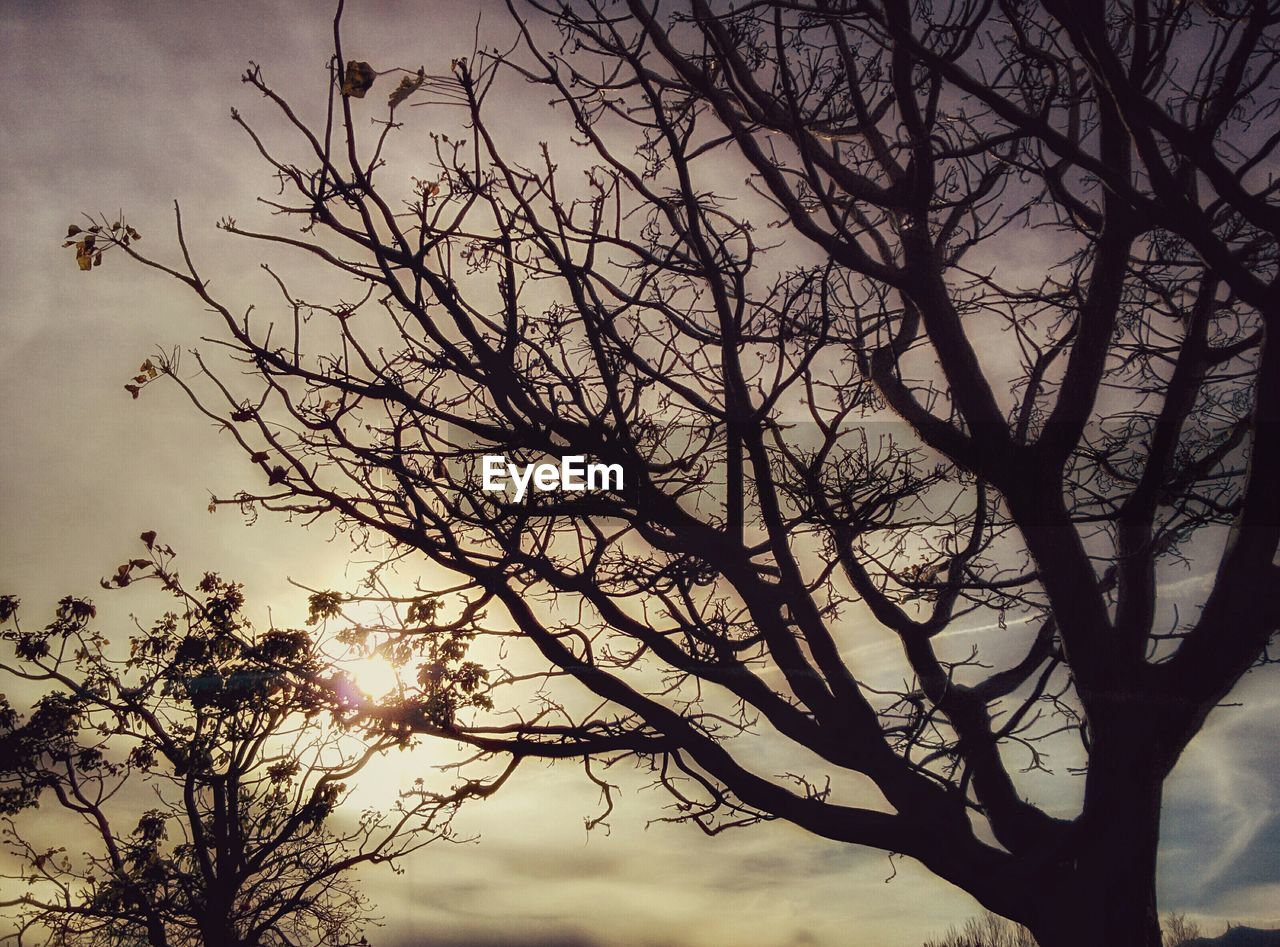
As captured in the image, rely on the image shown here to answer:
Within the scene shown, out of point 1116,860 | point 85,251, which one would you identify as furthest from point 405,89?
point 1116,860

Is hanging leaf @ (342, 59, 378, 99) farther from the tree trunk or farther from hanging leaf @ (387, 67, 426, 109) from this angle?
the tree trunk

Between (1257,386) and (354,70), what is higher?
(354,70)

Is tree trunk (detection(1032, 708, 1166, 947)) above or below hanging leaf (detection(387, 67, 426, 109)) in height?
below

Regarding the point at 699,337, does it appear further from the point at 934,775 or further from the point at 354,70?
the point at 934,775

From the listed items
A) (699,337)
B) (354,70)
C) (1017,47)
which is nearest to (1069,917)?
(699,337)

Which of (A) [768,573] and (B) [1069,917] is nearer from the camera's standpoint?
(B) [1069,917]

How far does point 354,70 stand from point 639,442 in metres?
3.02

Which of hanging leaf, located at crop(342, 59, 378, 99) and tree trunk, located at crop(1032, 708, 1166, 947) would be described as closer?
hanging leaf, located at crop(342, 59, 378, 99)

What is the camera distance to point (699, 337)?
7031 millimetres

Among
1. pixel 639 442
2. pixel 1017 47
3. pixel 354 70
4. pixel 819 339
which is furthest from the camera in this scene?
pixel 639 442

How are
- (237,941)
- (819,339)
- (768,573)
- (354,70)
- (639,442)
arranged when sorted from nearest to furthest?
(354,70) < (819,339) < (639,442) < (768,573) < (237,941)

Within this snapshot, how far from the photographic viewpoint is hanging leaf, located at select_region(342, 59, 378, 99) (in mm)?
→ 5266

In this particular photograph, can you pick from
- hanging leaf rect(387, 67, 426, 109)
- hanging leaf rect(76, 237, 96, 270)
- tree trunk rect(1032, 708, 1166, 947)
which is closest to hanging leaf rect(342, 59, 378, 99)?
hanging leaf rect(387, 67, 426, 109)

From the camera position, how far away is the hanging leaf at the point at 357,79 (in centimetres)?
527
